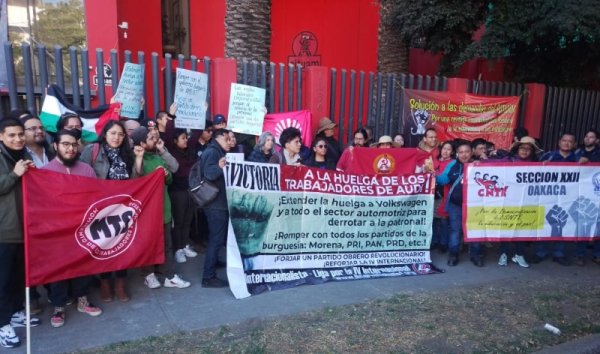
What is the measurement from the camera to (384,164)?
6906mm

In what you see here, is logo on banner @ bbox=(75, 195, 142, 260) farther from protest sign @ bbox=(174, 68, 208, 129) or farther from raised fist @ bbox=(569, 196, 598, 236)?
raised fist @ bbox=(569, 196, 598, 236)

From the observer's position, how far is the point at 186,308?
4.70 meters

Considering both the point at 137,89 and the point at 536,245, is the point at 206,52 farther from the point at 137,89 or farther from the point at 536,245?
the point at 536,245

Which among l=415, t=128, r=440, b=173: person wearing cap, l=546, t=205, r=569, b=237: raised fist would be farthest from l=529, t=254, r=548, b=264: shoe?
l=415, t=128, r=440, b=173: person wearing cap

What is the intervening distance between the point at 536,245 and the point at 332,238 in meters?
3.19

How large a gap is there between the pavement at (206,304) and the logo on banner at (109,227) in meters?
0.64

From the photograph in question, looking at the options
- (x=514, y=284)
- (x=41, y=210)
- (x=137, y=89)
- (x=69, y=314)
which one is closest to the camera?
(x=41, y=210)

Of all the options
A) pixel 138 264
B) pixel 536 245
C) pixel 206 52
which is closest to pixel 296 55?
pixel 206 52

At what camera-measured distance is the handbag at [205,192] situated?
5.07 meters

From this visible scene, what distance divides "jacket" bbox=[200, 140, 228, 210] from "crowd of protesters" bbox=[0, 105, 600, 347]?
0.04 feet

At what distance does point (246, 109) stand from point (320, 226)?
237 centimetres

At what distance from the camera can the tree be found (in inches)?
386

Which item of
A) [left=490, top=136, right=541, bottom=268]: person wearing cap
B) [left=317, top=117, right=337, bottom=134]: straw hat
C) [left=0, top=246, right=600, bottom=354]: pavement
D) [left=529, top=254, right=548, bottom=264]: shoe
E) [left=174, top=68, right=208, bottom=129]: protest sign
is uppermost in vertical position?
[left=174, top=68, right=208, bottom=129]: protest sign

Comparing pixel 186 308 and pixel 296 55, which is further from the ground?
pixel 296 55
